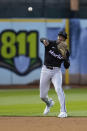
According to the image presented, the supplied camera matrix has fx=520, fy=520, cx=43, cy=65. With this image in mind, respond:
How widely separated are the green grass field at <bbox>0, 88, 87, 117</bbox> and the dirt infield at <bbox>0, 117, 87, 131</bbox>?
2.89 ft

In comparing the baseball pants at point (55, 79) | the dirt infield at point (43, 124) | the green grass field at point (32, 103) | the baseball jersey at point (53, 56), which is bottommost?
the green grass field at point (32, 103)

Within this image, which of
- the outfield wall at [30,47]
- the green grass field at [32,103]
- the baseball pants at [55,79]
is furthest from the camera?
the outfield wall at [30,47]

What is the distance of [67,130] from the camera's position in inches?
360

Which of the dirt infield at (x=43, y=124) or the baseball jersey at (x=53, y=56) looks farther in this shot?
the baseball jersey at (x=53, y=56)

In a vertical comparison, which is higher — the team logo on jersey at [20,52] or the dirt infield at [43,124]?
the dirt infield at [43,124]

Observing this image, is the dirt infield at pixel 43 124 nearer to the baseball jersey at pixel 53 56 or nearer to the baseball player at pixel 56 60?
the baseball player at pixel 56 60

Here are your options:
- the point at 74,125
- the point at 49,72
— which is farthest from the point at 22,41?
the point at 74,125

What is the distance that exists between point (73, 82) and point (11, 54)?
2.70 meters

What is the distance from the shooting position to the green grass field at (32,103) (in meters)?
12.1

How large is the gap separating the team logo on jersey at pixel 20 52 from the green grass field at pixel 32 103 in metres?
1.90

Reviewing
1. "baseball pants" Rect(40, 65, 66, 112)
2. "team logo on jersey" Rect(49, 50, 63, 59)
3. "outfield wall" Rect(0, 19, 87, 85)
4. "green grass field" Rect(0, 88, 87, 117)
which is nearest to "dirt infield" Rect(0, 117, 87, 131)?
"baseball pants" Rect(40, 65, 66, 112)

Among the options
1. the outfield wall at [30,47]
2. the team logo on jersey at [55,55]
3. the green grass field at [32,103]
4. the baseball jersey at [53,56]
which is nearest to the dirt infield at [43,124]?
the green grass field at [32,103]

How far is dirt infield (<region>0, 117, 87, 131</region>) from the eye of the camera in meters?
9.38

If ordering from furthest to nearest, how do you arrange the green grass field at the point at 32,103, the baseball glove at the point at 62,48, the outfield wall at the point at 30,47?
the outfield wall at the point at 30,47 < the green grass field at the point at 32,103 < the baseball glove at the point at 62,48
